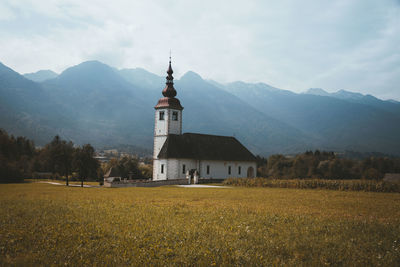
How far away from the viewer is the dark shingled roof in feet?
155

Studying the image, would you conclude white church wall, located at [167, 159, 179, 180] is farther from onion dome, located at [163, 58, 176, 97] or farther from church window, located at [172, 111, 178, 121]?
onion dome, located at [163, 58, 176, 97]

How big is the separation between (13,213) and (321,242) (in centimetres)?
1004

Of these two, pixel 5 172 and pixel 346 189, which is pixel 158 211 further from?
pixel 5 172

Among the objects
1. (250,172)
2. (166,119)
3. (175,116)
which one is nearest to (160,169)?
(166,119)

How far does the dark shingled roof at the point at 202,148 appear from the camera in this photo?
47156 millimetres

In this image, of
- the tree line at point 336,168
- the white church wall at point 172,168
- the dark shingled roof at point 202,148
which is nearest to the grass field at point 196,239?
the white church wall at point 172,168

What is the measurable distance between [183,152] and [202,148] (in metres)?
3.55

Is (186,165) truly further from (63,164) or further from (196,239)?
(196,239)

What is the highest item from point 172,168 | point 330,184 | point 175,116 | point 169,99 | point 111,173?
point 169,99

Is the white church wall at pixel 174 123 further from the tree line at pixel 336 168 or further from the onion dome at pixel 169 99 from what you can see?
the tree line at pixel 336 168

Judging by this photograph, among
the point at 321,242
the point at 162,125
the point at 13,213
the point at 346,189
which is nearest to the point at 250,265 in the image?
the point at 321,242

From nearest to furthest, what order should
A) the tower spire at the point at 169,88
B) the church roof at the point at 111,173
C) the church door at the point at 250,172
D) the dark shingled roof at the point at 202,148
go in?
the dark shingled roof at the point at 202,148
the tower spire at the point at 169,88
the church door at the point at 250,172
the church roof at the point at 111,173

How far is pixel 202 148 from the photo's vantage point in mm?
49875

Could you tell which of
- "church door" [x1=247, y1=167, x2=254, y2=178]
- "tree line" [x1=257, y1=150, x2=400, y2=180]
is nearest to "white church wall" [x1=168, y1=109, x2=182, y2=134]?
"church door" [x1=247, y1=167, x2=254, y2=178]
